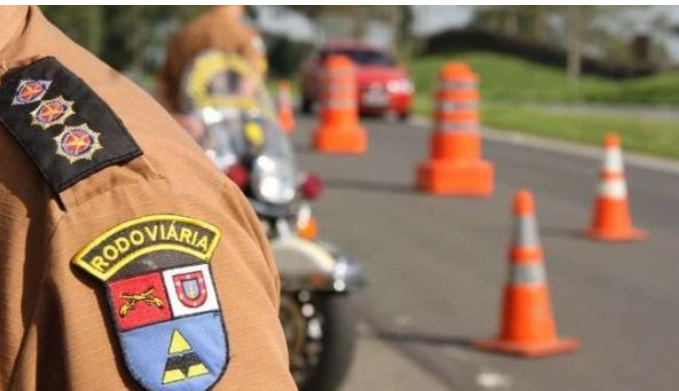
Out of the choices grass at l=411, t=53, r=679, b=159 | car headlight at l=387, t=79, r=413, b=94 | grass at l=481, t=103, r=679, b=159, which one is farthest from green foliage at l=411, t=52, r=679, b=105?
car headlight at l=387, t=79, r=413, b=94

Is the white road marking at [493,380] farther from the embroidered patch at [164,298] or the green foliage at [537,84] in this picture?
the green foliage at [537,84]

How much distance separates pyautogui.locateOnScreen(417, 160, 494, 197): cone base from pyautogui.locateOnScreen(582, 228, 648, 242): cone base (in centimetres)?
267

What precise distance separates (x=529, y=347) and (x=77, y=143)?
5658 mm

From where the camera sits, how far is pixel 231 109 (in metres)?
6.63

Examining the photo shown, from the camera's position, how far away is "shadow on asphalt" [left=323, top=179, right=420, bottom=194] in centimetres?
1327

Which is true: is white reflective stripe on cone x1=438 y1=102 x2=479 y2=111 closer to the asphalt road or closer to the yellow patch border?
the asphalt road

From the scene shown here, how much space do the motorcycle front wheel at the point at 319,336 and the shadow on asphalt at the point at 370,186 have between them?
755 cm

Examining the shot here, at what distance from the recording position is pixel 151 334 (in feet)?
4.04

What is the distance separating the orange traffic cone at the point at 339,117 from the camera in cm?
1809

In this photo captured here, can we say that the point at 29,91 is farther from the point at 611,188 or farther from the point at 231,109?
the point at 611,188

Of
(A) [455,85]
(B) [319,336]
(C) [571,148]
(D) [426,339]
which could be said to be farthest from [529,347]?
(C) [571,148]

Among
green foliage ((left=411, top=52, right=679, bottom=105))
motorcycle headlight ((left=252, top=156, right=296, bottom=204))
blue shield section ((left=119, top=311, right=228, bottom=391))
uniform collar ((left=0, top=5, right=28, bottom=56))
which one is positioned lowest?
green foliage ((left=411, top=52, right=679, bottom=105))

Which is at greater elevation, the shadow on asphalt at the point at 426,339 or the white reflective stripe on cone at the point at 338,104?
the shadow on asphalt at the point at 426,339

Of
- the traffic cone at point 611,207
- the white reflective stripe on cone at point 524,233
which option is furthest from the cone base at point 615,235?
the white reflective stripe on cone at point 524,233
